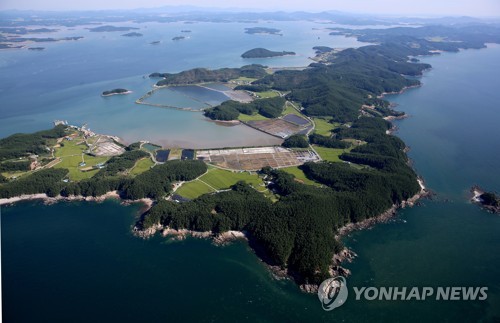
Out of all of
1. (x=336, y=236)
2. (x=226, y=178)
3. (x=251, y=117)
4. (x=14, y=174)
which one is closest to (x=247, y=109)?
(x=251, y=117)

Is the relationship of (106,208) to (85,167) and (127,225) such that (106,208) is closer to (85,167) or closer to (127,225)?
(127,225)

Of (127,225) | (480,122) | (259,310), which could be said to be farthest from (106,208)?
(480,122)

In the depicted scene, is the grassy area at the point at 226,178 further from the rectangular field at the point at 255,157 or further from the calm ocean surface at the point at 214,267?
the calm ocean surface at the point at 214,267

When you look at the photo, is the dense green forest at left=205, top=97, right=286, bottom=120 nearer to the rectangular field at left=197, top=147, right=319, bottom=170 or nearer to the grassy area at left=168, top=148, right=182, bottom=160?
the rectangular field at left=197, top=147, right=319, bottom=170

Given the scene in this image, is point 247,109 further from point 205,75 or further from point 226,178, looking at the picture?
point 205,75

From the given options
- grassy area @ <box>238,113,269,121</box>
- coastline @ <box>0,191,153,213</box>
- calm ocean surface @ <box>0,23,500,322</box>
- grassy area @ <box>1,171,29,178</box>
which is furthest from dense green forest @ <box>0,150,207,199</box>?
grassy area @ <box>238,113,269,121</box>

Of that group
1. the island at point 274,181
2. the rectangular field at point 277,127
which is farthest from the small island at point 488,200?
the rectangular field at point 277,127

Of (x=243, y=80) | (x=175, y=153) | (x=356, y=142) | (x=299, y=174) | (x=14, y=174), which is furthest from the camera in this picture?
(x=243, y=80)
